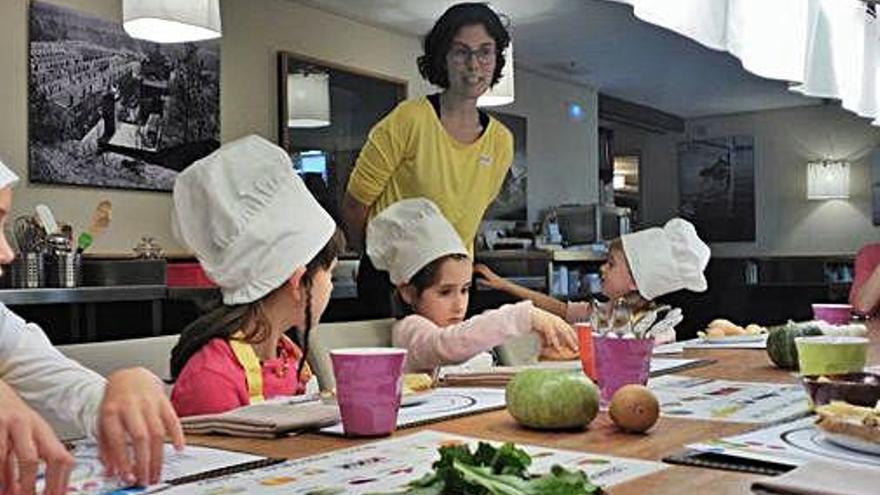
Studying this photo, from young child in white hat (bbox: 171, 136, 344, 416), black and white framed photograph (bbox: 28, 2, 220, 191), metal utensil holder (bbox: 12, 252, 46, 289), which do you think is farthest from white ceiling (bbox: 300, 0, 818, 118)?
young child in white hat (bbox: 171, 136, 344, 416)

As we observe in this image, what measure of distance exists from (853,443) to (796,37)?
2.04 meters

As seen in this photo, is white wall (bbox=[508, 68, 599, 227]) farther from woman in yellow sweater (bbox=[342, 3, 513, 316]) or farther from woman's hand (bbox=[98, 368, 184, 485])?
woman's hand (bbox=[98, 368, 184, 485])

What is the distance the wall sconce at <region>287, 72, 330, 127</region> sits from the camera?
5473 millimetres

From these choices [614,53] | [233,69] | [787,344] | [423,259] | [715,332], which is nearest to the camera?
[787,344]

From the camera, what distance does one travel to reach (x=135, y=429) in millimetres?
771

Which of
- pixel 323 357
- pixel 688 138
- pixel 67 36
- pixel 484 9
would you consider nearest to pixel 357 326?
pixel 323 357

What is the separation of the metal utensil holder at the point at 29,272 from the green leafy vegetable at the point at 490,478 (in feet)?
11.3

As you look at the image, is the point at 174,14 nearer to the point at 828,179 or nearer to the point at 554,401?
the point at 554,401

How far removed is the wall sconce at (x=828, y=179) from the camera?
9422 mm

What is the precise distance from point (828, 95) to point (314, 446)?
2823 millimetres

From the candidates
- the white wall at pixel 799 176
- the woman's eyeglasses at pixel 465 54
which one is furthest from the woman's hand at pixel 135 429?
the white wall at pixel 799 176

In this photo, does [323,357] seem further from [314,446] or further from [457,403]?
[314,446]

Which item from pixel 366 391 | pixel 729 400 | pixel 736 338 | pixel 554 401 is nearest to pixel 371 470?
pixel 366 391

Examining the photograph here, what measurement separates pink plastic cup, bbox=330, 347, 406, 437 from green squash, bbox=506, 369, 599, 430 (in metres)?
0.16
